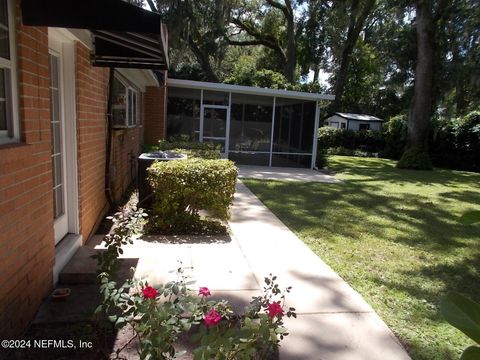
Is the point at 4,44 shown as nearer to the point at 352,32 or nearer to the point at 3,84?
the point at 3,84

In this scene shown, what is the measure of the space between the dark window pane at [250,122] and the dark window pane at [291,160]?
2.45 ft

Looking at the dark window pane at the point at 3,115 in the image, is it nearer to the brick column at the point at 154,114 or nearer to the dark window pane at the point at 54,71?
the dark window pane at the point at 54,71

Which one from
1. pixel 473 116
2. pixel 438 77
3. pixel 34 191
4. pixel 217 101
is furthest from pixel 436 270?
pixel 473 116

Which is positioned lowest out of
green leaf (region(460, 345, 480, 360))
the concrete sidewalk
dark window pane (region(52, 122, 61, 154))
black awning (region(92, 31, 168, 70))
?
the concrete sidewalk

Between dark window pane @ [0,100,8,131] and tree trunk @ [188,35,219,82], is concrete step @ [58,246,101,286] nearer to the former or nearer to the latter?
dark window pane @ [0,100,8,131]

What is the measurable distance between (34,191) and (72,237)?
1502 millimetres

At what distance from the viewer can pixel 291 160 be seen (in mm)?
15859

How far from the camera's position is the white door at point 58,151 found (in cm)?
404

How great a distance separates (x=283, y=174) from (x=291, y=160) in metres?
2.43

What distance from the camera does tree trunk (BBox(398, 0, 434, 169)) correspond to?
1733 cm

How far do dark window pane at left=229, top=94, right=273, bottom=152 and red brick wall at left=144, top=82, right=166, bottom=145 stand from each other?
2561 millimetres

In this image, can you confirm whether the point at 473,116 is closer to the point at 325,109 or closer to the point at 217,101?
the point at 325,109

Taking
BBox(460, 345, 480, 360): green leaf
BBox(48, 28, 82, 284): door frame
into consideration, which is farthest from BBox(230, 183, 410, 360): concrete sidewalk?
BBox(460, 345, 480, 360): green leaf

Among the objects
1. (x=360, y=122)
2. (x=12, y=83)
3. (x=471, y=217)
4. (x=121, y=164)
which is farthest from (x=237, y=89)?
(x=360, y=122)
